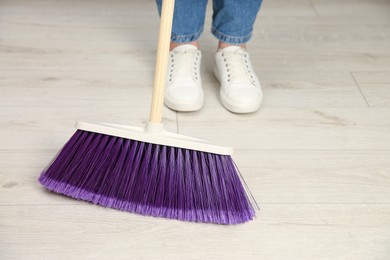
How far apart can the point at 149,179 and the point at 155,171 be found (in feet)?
0.05

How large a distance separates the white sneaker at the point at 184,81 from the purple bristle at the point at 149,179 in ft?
0.86

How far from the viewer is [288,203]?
1081mm

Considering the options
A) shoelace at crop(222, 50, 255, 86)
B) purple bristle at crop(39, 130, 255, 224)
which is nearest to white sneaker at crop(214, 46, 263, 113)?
shoelace at crop(222, 50, 255, 86)

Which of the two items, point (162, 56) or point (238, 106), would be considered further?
point (238, 106)

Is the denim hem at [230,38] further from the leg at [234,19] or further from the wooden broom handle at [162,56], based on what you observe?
the wooden broom handle at [162,56]

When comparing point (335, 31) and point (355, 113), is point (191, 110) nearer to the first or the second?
point (355, 113)

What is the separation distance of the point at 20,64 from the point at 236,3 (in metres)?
0.48

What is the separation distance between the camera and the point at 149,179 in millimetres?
1000

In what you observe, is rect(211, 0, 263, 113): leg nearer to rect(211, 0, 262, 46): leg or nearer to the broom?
rect(211, 0, 262, 46): leg

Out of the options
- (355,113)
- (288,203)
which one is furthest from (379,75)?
(288,203)

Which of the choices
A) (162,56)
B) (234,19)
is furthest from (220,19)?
(162,56)

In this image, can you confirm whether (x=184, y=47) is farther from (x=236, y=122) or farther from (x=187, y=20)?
(x=236, y=122)

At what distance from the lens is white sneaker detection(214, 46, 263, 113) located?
128cm

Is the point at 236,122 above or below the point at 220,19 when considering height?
below
